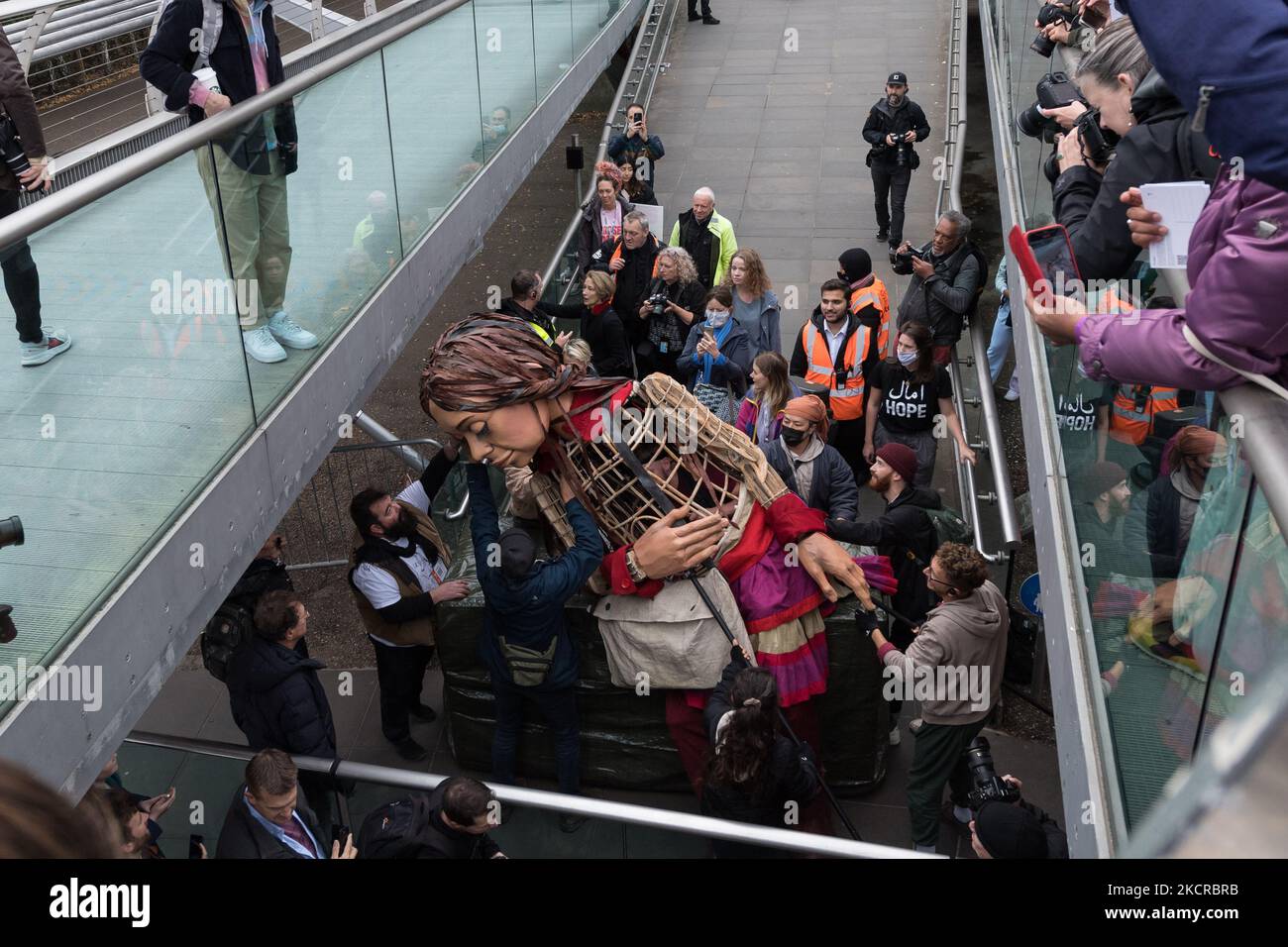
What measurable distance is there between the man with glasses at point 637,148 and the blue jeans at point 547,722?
623cm

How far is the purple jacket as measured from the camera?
2.38 m

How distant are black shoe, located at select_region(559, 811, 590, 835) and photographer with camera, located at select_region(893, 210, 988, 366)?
4643mm

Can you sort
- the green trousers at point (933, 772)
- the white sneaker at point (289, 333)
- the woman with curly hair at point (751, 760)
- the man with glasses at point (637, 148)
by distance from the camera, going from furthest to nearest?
the man with glasses at point (637, 148) < the green trousers at point (933, 772) < the white sneaker at point (289, 333) < the woman with curly hair at point (751, 760)

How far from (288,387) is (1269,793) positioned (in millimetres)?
4993

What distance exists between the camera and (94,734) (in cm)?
379

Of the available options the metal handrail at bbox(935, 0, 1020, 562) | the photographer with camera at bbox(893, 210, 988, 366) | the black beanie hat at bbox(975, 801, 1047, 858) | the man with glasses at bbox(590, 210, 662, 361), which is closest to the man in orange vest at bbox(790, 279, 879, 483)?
the photographer with camera at bbox(893, 210, 988, 366)

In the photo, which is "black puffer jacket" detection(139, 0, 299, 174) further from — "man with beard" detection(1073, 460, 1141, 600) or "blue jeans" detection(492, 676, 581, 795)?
"man with beard" detection(1073, 460, 1141, 600)

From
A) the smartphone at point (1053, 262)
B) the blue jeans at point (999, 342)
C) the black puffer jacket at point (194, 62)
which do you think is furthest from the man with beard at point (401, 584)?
the blue jeans at point (999, 342)

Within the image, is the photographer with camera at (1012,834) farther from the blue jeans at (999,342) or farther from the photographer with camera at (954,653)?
the blue jeans at (999,342)

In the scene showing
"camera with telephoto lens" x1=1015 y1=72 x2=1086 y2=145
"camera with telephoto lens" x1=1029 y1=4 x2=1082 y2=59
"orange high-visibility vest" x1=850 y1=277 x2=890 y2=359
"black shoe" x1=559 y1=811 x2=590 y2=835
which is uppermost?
"camera with telephoto lens" x1=1029 y1=4 x2=1082 y2=59

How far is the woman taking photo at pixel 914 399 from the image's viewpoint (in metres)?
Answer: 7.16

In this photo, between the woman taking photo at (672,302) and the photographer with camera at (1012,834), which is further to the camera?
the woman taking photo at (672,302)
